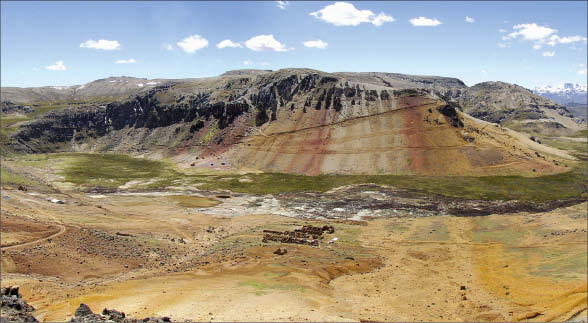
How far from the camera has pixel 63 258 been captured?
3925 centimetres

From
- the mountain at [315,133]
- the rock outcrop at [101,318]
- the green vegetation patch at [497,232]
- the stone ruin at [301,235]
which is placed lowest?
the stone ruin at [301,235]

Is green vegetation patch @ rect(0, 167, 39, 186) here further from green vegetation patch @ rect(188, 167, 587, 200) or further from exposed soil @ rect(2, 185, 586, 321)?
green vegetation patch @ rect(188, 167, 587, 200)

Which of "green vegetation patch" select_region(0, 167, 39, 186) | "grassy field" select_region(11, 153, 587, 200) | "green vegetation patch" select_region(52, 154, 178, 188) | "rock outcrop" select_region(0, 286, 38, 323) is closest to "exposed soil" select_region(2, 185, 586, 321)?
"rock outcrop" select_region(0, 286, 38, 323)

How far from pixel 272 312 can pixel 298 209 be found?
50.2 metres

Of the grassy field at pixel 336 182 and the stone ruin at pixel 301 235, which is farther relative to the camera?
the grassy field at pixel 336 182

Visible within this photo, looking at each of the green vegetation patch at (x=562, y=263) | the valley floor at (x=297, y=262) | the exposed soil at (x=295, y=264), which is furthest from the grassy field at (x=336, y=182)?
the green vegetation patch at (x=562, y=263)

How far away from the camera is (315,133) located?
13888cm

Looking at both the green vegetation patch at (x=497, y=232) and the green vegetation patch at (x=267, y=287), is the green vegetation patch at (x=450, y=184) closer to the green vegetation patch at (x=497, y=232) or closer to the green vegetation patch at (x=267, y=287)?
the green vegetation patch at (x=497, y=232)

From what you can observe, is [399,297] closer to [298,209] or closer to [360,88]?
[298,209]

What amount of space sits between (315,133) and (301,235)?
282ft

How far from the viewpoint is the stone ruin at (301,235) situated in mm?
52719

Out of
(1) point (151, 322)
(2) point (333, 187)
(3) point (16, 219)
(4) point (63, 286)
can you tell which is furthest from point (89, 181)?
(1) point (151, 322)

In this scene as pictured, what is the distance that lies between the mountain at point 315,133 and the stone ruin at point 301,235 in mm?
58423

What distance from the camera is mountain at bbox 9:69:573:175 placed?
387 feet
